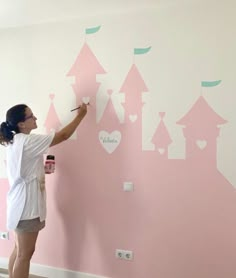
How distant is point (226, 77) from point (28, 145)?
147 cm

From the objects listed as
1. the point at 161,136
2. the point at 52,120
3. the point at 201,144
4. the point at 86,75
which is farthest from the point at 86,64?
the point at 201,144

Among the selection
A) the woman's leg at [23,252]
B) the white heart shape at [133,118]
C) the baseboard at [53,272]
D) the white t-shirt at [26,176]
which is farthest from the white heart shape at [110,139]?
the baseboard at [53,272]

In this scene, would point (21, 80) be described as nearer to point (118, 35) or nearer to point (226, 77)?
point (118, 35)

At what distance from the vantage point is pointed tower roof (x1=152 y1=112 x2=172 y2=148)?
101 inches

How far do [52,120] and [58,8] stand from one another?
0.91 metres

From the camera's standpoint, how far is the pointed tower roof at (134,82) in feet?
8.59

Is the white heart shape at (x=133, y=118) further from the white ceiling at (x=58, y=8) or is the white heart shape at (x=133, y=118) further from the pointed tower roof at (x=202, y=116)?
the white ceiling at (x=58, y=8)

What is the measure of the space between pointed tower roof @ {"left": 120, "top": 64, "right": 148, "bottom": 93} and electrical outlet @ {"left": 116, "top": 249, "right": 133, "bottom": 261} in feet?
4.14

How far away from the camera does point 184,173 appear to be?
8.24 feet

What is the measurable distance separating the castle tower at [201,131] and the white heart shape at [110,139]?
511 millimetres

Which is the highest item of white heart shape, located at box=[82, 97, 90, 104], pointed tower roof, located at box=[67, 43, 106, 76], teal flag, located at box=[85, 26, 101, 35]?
→ teal flag, located at box=[85, 26, 101, 35]

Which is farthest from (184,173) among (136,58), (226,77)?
(136,58)

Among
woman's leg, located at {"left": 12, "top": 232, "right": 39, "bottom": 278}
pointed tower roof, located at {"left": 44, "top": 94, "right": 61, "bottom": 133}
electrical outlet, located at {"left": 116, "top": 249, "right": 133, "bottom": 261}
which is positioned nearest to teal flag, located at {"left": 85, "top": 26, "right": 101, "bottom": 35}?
pointed tower roof, located at {"left": 44, "top": 94, "right": 61, "bottom": 133}

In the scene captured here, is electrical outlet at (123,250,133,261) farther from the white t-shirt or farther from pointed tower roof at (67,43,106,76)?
pointed tower roof at (67,43,106,76)
